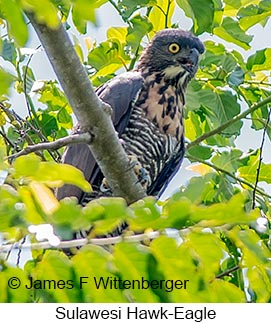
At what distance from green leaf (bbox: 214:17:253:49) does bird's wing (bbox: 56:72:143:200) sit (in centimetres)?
50

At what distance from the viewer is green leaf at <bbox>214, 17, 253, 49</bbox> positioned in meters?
4.18

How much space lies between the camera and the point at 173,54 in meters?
4.84

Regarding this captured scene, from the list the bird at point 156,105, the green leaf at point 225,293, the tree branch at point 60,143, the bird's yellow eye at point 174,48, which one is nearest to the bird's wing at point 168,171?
the bird at point 156,105

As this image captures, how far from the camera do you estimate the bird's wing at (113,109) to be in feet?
13.5

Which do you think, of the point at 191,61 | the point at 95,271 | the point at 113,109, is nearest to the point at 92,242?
the point at 95,271

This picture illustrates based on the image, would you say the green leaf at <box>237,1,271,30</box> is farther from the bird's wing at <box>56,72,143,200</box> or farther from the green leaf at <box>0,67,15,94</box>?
the green leaf at <box>0,67,15,94</box>

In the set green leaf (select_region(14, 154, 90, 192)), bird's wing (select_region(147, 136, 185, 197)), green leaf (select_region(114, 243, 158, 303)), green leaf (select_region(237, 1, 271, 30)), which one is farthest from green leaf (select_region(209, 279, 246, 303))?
bird's wing (select_region(147, 136, 185, 197))

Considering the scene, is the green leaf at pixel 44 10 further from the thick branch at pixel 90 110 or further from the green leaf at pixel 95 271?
the thick branch at pixel 90 110

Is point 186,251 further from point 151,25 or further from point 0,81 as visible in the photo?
point 151,25

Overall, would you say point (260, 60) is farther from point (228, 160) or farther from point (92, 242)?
point (92, 242)

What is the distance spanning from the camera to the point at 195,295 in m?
1.60

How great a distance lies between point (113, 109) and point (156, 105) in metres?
0.43
